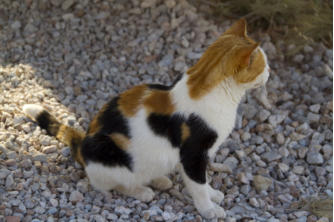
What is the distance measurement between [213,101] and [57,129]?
4.49 feet

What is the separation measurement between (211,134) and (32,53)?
2.45 m

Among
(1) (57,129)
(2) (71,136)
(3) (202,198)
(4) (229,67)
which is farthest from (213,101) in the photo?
(1) (57,129)

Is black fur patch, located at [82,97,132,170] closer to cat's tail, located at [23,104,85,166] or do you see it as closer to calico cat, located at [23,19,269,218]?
calico cat, located at [23,19,269,218]

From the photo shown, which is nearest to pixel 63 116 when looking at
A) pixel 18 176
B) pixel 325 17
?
pixel 18 176

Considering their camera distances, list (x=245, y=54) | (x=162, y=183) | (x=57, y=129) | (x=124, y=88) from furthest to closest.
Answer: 1. (x=124, y=88)
2. (x=57, y=129)
3. (x=162, y=183)
4. (x=245, y=54)

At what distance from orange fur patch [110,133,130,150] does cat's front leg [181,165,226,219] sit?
15.8 inches

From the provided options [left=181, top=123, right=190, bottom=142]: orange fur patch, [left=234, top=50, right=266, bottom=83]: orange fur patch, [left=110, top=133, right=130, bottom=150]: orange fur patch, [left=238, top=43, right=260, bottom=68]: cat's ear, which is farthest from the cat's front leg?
[left=238, top=43, right=260, bottom=68]: cat's ear

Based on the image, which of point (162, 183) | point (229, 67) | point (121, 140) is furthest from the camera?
point (162, 183)

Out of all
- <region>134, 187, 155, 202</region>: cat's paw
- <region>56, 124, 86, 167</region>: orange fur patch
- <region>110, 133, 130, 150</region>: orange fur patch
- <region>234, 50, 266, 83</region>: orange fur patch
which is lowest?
<region>134, 187, 155, 202</region>: cat's paw

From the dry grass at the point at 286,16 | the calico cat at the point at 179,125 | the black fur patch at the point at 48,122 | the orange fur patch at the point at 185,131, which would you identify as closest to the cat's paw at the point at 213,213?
the calico cat at the point at 179,125

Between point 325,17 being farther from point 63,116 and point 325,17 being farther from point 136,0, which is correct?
point 63,116

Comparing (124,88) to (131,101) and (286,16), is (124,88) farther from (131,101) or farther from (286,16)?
(286,16)

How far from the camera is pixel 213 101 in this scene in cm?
290

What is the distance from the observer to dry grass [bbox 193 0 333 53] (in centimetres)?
452
